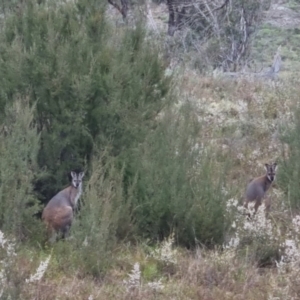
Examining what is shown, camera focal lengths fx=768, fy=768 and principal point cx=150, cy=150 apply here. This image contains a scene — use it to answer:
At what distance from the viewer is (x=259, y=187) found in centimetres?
1010

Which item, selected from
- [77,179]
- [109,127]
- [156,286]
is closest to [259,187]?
[109,127]

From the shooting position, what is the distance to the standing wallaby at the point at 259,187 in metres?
9.80

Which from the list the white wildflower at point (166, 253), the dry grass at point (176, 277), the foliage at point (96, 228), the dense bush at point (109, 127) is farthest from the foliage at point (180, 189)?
the foliage at point (96, 228)

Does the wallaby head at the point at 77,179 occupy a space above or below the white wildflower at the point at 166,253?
above

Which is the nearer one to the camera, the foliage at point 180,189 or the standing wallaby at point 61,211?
the standing wallaby at point 61,211

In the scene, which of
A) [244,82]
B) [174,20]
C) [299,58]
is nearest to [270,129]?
[244,82]

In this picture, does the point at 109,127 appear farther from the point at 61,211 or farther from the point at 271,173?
the point at 271,173

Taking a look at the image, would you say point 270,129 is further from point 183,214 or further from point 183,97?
point 183,214

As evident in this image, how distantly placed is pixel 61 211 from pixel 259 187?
294 cm

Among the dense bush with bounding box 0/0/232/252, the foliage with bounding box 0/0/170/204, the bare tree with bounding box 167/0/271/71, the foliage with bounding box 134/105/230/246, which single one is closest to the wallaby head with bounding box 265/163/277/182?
the dense bush with bounding box 0/0/232/252

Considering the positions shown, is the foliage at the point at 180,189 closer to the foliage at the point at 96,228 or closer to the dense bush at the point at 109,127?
the dense bush at the point at 109,127

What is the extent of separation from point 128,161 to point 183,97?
4.69 m

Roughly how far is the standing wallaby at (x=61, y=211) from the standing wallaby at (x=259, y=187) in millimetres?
2251

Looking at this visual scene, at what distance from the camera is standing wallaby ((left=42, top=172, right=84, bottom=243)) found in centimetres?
840
